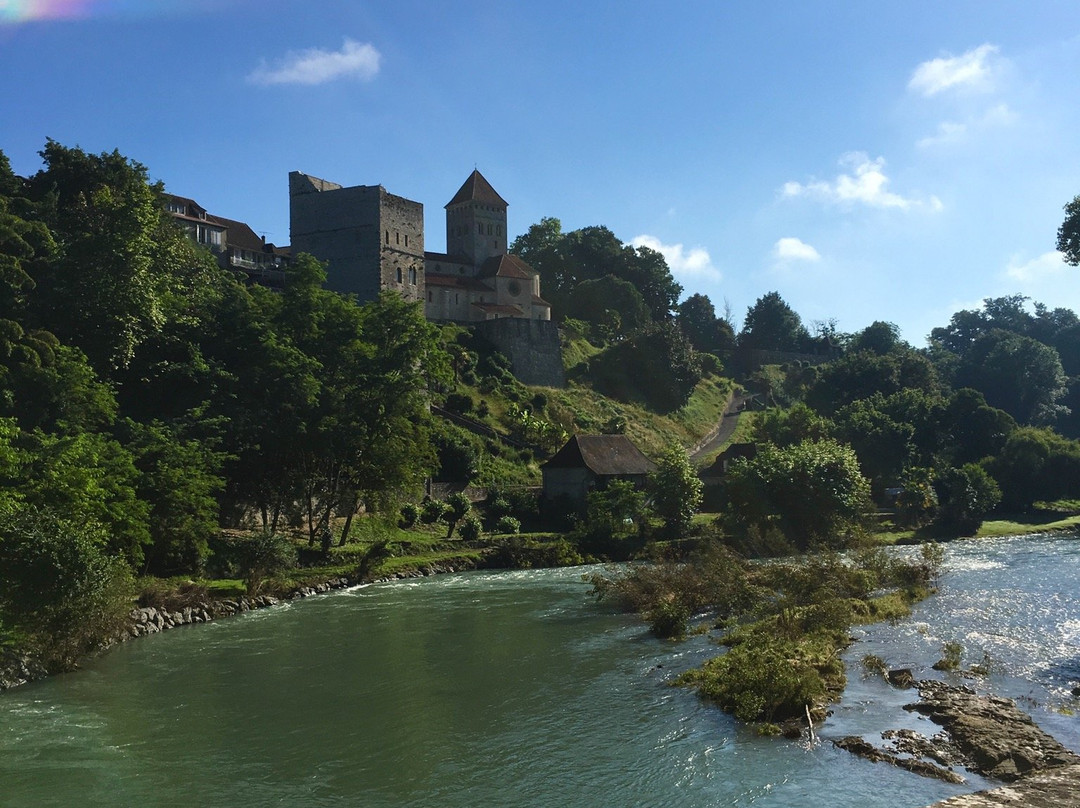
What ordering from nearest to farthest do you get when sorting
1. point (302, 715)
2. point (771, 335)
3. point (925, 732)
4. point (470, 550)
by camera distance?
point (925, 732) < point (302, 715) < point (470, 550) < point (771, 335)

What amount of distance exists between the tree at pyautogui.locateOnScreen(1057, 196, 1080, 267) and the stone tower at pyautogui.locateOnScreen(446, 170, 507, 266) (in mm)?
63669

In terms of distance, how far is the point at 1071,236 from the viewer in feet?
100.0

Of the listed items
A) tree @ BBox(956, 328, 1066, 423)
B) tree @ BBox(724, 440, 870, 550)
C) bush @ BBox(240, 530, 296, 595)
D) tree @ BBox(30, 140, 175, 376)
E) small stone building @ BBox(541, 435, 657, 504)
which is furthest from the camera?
tree @ BBox(956, 328, 1066, 423)

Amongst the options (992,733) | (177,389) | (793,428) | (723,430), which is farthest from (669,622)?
(723,430)

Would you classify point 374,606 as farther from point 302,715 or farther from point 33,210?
point 33,210

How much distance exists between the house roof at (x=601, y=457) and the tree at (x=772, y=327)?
210ft

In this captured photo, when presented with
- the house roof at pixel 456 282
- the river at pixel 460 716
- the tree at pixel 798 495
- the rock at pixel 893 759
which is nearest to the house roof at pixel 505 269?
the house roof at pixel 456 282

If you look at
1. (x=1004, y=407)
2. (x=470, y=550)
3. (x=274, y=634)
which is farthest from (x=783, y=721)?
(x=1004, y=407)

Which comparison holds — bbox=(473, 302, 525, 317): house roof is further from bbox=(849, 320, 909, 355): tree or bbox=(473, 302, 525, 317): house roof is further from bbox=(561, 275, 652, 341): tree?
bbox=(849, 320, 909, 355): tree

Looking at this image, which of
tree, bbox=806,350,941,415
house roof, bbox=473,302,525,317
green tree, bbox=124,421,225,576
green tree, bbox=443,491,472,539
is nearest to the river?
green tree, bbox=124,421,225,576

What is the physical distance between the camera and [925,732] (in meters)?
15.9

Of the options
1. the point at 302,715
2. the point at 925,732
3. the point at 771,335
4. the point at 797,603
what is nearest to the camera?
the point at 925,732

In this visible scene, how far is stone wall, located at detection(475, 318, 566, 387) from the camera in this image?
76125 millimetres

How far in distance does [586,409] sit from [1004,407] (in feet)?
165
